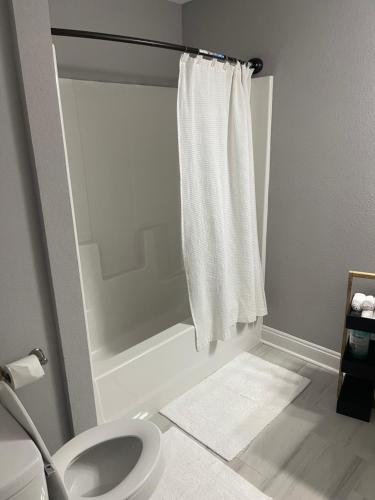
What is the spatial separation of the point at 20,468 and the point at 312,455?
1.30 metres

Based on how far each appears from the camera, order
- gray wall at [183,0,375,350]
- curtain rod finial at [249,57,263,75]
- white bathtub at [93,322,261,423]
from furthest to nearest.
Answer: curtain rod finial at [249,57,263,75]
gray wall at [183,0,375,350]
white bathtub at [93,322,261,423]

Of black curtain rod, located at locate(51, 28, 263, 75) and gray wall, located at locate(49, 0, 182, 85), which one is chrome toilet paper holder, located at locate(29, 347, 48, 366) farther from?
gray wall, located at locate(49, 0, 182, 85)

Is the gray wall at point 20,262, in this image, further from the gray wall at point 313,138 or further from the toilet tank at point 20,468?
the gray wall at point 313,138

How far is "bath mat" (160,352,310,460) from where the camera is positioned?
5.68ft

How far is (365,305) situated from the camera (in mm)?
1742

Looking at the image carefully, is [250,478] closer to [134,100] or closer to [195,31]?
[134,100]

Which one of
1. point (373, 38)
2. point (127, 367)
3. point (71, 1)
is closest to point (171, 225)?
point (127, 367)

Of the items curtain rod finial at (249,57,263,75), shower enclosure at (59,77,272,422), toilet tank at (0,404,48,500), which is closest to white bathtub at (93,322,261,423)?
shower enclosure at (59,77,272,422)

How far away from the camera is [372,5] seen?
1628 millimetres

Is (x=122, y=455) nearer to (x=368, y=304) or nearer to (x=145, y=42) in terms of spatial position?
(x=368, y=304)

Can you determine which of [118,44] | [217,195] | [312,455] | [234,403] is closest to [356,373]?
[312,455]

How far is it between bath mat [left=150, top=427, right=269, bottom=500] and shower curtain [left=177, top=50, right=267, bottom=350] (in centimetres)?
53

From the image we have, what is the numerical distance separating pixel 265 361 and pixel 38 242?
1.69m

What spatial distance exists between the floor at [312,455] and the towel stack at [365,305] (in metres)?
0.57
